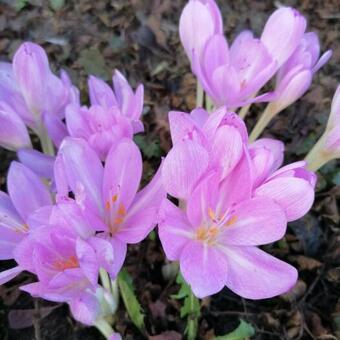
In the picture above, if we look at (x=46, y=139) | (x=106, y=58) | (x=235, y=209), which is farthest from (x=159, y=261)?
(x=106, y=58)

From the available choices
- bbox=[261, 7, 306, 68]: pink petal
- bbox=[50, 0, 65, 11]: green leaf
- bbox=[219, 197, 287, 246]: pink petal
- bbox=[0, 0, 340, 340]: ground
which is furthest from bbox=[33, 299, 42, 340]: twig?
bbox=[50, 0, 65, 11]: green leaf

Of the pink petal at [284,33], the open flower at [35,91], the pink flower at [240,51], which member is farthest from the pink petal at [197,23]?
the open flower at [35,91]

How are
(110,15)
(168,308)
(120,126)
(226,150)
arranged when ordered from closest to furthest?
(226,150) < (120,126) < (168,308) < (110,15)

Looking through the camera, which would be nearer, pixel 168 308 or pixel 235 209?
pixel 235 209

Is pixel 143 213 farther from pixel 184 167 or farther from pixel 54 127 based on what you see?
pixel 54 127

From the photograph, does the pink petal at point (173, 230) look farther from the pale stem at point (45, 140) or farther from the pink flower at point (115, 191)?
the pale stem at point (45, 140)

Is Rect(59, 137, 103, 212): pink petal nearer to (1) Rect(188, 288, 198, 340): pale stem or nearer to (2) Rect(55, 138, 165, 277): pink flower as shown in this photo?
(2) Rect(55, 138, 165, 277): pink flower

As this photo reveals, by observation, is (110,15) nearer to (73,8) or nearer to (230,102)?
(73,8)
